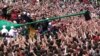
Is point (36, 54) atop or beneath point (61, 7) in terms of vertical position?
atop

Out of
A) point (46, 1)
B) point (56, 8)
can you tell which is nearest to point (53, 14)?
point (56, 8)

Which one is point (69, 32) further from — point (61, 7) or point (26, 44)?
point (61, 7)

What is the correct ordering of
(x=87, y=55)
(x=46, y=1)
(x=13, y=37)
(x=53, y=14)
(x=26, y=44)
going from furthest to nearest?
(x=46, y=1)
(x=53, y=14)
(x=13, y=37)
(x=26, y=44)
(x=87, y=55)

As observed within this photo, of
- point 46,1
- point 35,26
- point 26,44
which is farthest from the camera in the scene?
point 46,1

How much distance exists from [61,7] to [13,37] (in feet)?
33.8

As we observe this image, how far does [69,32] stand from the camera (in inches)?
446

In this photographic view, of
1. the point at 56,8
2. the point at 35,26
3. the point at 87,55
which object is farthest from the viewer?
the point at 56,8

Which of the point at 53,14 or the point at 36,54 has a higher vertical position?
the point at 36,54

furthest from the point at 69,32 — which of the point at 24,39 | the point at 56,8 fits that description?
the point at 56,8

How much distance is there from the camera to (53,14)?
57.4 ft

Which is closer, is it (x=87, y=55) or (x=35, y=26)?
(x=87, y=55)

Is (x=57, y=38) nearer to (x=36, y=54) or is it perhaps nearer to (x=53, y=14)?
(x=36, y=54)

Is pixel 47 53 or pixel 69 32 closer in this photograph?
pixel 47 53

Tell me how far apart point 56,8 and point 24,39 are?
32.7ft
